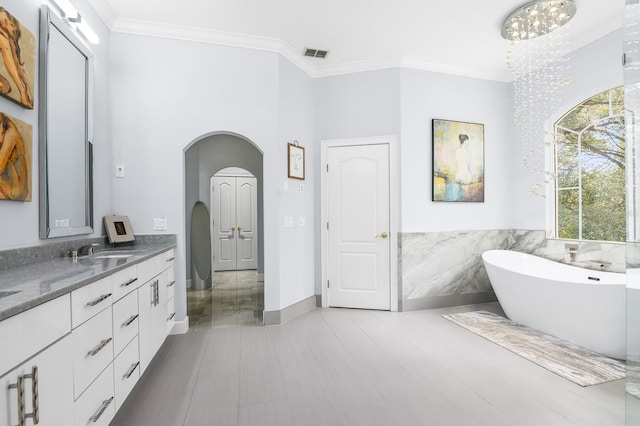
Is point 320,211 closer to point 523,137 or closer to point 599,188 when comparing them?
point 523,137

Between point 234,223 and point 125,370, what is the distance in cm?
529

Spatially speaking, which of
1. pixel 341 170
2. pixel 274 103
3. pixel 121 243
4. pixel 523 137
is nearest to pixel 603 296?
pixel 523 137

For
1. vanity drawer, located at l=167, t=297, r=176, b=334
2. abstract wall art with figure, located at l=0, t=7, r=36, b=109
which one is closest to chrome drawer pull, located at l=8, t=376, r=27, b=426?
abstract wall art with figure, located at l=0, t=7, r=36, b=109

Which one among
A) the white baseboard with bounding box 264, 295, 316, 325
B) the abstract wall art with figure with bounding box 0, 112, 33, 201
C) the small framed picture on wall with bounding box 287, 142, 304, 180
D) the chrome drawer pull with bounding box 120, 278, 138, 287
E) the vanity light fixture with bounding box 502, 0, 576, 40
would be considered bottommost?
the white baseboard with bounding box 264, 295, 316, 325

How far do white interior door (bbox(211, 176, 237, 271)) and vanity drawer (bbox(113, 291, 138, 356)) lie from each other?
4.99 meters

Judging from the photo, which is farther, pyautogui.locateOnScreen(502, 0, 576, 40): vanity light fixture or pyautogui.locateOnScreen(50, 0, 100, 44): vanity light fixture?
pyautogui.locateOnScreen(502, 0, 576, 40): vanity light fixture

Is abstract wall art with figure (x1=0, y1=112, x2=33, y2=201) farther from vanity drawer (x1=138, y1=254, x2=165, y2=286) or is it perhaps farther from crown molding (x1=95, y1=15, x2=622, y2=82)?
crown molding (x1=95, y1=15, x2=622, y2=82)

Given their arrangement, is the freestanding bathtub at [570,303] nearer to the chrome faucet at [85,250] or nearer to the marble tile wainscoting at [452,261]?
the marble tile wainscoting at [452,261]

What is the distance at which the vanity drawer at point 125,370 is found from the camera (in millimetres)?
1756

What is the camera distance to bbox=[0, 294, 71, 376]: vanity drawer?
0.95 meters

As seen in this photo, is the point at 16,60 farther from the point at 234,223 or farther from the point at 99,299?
the point at 234,223

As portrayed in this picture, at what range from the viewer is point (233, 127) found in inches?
139

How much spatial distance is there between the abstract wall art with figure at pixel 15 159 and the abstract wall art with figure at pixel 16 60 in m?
0.14

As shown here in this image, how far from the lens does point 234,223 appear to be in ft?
23.2
